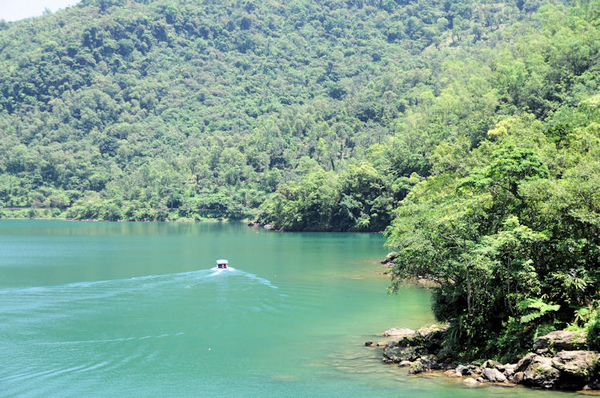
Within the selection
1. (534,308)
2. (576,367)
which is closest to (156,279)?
(534,308)

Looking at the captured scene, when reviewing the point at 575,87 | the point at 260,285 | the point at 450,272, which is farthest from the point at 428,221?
the point at 575,87

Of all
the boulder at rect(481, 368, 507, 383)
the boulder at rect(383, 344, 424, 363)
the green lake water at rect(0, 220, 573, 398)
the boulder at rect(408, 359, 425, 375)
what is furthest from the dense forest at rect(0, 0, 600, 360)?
the green lake water at rect(0, 220, 573, 398)

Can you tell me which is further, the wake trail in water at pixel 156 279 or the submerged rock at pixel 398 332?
the wake trail in water at pixel 156 279

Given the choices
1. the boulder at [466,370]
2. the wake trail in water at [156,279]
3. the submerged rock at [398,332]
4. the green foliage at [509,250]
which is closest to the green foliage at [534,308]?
the green foliage at [509,250]

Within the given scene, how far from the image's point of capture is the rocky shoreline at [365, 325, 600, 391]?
834 inches

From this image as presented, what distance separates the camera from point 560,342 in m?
22.0

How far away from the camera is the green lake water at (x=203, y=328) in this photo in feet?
78.4

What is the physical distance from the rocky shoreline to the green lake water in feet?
2.15

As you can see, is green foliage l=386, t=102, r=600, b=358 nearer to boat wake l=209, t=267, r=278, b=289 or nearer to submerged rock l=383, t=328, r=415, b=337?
submerged rock l=383, t=328, r=415, b=337

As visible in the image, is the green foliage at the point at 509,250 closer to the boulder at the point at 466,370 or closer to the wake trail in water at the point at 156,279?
the boulder at the point at 466,370

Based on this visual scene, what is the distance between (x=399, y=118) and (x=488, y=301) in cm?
13355

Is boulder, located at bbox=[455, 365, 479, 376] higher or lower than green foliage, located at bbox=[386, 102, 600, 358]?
lower

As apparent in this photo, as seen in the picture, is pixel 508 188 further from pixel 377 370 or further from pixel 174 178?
pixel 174 178

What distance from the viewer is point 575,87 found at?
7719cm
